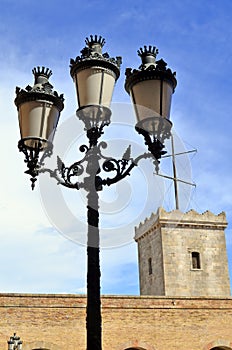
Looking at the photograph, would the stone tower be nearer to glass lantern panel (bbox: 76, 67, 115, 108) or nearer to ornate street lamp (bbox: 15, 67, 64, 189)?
ornate street lamp (bbox: 15, 67, 64, 189)

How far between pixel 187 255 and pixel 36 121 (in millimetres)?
22159

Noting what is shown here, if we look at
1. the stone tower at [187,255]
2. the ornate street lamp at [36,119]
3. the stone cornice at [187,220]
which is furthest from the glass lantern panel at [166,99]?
the stone cornice at [187,220]

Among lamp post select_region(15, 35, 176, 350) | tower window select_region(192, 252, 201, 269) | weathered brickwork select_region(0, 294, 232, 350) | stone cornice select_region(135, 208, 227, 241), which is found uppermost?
stone cornice select_region(135, 208, 227, 241)

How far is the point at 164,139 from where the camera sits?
4512 mm

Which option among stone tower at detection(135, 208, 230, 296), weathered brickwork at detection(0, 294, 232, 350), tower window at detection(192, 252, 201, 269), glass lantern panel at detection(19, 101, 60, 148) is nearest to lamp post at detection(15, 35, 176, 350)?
glass lantern panel at detection(19, 101, 60, 148)

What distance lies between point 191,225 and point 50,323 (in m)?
12.1

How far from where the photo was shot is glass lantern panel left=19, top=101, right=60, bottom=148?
4621 millimetres

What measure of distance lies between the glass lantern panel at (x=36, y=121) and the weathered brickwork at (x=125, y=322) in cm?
1230

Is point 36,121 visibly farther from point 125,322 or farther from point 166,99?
point 125,322

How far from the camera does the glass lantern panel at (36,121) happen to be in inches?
182

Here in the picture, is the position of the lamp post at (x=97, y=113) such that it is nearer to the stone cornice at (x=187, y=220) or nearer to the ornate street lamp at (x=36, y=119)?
the ornate street lamp at (x=36, y=119)

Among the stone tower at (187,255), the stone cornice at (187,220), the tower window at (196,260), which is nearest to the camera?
the stone tower at (187,255)

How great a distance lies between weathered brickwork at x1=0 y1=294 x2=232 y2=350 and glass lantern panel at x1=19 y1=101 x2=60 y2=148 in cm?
1230

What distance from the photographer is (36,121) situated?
4637mm
